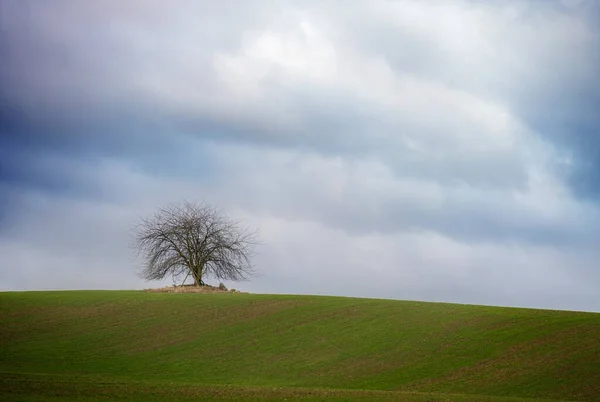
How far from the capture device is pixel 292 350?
156 feet

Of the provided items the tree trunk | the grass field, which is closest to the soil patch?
the tree trunk

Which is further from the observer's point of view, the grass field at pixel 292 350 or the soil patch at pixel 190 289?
the soil patch at pixel 190 289

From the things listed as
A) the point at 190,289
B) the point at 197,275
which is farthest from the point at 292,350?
the point at 197,275

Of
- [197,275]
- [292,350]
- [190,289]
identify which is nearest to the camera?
[292,350]

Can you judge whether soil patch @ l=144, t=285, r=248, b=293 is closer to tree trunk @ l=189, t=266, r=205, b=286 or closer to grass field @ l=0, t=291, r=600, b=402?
tree trunk @ l=189, t=266, r=205, b=286

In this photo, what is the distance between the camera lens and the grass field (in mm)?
36812

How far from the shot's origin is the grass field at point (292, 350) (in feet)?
121

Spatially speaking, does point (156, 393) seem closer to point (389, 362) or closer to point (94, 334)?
point (389, 362)

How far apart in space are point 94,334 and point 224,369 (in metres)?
14.5

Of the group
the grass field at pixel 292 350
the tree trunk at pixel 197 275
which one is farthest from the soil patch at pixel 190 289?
the grass field at pixel 292 350

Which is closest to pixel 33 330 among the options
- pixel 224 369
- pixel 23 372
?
pixel 23 372

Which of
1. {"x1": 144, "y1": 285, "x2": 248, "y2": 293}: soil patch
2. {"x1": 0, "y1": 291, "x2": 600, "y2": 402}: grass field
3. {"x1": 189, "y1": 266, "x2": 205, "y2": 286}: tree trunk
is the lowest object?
{"x1": 0, "y1": 291, "x2": 600, "y2": 402}: grass field

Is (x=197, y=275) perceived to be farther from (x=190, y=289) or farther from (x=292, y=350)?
(x=292, y=350)

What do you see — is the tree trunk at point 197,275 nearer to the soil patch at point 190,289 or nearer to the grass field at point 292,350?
the soil patch at point 190,289
